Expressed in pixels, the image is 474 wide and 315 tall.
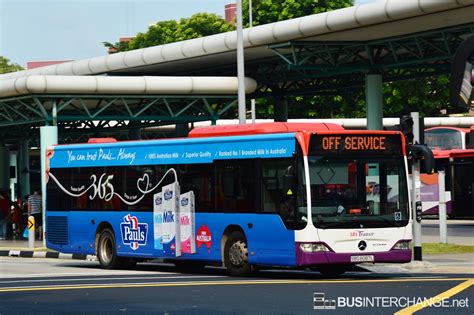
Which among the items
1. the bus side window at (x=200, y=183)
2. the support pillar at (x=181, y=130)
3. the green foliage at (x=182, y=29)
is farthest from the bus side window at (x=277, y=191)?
the green foliage at (x=182, y=29)

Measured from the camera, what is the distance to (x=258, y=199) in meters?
21.1

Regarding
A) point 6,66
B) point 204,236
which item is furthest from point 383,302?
point 6,66

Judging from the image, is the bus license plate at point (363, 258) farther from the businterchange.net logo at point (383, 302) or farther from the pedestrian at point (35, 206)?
the pedestrian at point (35, 206)

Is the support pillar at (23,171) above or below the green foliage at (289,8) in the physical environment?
below

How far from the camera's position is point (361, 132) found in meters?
20.9

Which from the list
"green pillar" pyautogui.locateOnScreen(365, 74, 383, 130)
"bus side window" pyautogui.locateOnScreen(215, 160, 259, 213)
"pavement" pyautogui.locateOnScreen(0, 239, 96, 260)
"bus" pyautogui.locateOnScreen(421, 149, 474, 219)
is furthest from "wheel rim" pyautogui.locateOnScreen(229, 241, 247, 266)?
"bus" pyautogui.locateOnScreen(421, 149, 474, 219)

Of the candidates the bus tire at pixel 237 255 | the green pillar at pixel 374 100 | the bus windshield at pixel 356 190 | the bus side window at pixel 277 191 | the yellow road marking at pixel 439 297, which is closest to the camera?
the yellow road marking at pixel 439 297

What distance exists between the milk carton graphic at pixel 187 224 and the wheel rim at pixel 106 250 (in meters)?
2.97

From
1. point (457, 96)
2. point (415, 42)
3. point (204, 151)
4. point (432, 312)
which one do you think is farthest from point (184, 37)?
point (457, 96)

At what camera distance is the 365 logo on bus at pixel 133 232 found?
2420cm

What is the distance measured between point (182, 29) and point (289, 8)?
16696 mm

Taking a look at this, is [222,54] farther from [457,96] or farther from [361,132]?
[457,96]

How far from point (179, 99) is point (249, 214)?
25478 millimetres

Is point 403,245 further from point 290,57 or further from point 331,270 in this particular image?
point 290,57
